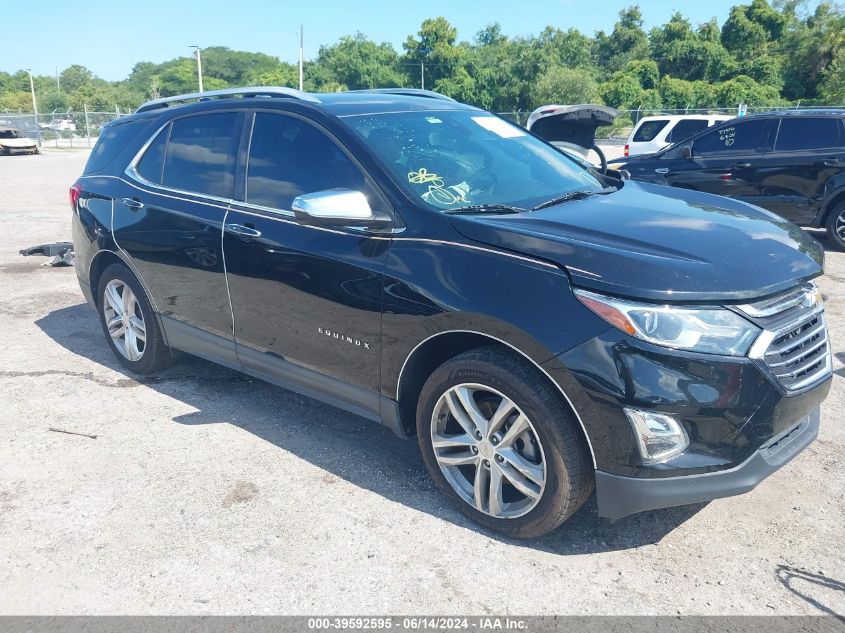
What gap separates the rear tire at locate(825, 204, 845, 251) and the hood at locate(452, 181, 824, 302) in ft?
20.0

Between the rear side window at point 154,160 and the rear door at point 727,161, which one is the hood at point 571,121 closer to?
the rear door at point 727,161

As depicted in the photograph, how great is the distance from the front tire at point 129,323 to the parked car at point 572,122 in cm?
400

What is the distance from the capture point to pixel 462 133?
4039 millimetres

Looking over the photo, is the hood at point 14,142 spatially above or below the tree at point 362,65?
below

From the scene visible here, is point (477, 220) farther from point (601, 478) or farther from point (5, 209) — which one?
point (5, 209)

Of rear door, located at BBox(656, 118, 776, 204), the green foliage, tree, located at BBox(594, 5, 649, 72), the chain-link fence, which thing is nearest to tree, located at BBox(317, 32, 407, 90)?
the green foliage

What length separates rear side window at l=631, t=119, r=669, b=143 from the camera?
59.9 ft

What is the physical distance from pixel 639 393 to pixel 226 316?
8.18 feet

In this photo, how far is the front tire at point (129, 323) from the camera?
16.1 ft

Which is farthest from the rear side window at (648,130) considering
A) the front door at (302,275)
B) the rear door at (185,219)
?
the front door at (302,275)

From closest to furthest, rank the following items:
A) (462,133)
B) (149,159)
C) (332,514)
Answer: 1. (332,514)
2. (462,133)
3. (149,159)

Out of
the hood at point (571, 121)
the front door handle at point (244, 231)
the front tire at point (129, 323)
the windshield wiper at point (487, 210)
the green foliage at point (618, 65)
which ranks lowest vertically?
the front tire at point (129, 323)

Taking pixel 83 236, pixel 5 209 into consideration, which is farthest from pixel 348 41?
pixel 83 236

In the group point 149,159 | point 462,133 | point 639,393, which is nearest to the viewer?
point 639,393
